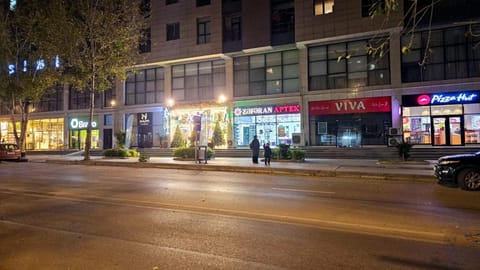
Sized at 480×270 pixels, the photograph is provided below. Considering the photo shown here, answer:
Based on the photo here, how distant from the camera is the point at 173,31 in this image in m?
36.4

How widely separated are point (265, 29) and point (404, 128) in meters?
14.8

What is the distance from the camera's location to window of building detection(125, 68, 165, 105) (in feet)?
125

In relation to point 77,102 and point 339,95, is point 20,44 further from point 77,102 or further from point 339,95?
point 339,95

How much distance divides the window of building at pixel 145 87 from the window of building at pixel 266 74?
9.38m

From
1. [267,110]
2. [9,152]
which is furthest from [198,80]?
[9,152]

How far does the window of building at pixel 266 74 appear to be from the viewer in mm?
32031

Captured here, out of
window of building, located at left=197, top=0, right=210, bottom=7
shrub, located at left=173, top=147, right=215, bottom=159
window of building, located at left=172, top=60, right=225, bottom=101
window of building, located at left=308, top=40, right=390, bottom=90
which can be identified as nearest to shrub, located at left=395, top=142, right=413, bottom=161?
window of building, located at left=308, top=40, right=390, bottom=90

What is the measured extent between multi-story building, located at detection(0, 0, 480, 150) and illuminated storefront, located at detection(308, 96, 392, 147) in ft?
0.28

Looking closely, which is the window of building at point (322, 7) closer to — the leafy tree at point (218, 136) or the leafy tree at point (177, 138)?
the leafy tree at point (218, 136)

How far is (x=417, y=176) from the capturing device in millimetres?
14547

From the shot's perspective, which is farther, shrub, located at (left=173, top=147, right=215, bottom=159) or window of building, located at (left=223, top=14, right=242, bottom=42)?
window of building, located at (left=223, top=14, right=242, bottom=42)

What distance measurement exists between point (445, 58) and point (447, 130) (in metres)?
5.74

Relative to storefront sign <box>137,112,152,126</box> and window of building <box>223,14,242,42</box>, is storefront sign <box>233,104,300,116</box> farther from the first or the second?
storefront sign <box>137,112,152,126</box>

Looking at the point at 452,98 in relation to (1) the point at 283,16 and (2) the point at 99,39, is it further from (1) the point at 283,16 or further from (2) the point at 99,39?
(2) the point at 99,39
